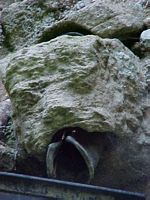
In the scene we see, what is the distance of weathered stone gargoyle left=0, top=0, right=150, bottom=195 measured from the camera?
3.87 feet

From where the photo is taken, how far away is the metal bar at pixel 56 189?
1.08 m

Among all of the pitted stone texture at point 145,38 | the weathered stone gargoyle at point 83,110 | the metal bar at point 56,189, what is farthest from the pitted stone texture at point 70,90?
the pitted stone texture at point 145,38

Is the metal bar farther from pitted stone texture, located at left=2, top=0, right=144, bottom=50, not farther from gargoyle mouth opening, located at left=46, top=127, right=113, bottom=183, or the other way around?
pitted stone texture, located at left=2, top=0, right=144, bottom=50

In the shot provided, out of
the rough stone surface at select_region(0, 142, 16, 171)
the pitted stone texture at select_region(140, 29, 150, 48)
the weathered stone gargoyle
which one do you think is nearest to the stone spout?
the weathered stone gargoyle

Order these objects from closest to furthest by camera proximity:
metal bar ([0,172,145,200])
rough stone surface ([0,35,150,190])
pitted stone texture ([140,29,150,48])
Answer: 1. metal bar ([0,172,145,200])
2. rough stone surface ([0,35,150,190])
3. pitted stone texture ([140,29,150,48])

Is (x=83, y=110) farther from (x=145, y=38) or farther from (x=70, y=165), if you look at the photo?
(x=145, y=38)

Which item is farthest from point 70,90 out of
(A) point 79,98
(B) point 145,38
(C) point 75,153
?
(B) point 145,38

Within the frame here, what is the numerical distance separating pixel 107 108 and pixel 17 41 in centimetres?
73

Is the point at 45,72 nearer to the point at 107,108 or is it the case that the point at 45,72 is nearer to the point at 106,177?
the point at 107,108

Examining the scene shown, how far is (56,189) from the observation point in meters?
1.10

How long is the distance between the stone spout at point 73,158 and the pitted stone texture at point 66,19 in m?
0.53

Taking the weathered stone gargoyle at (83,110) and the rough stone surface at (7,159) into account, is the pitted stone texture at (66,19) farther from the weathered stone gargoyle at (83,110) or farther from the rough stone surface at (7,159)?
the rough stone surface at (7,159)

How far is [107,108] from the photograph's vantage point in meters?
1.21

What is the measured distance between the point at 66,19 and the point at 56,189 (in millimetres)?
759
